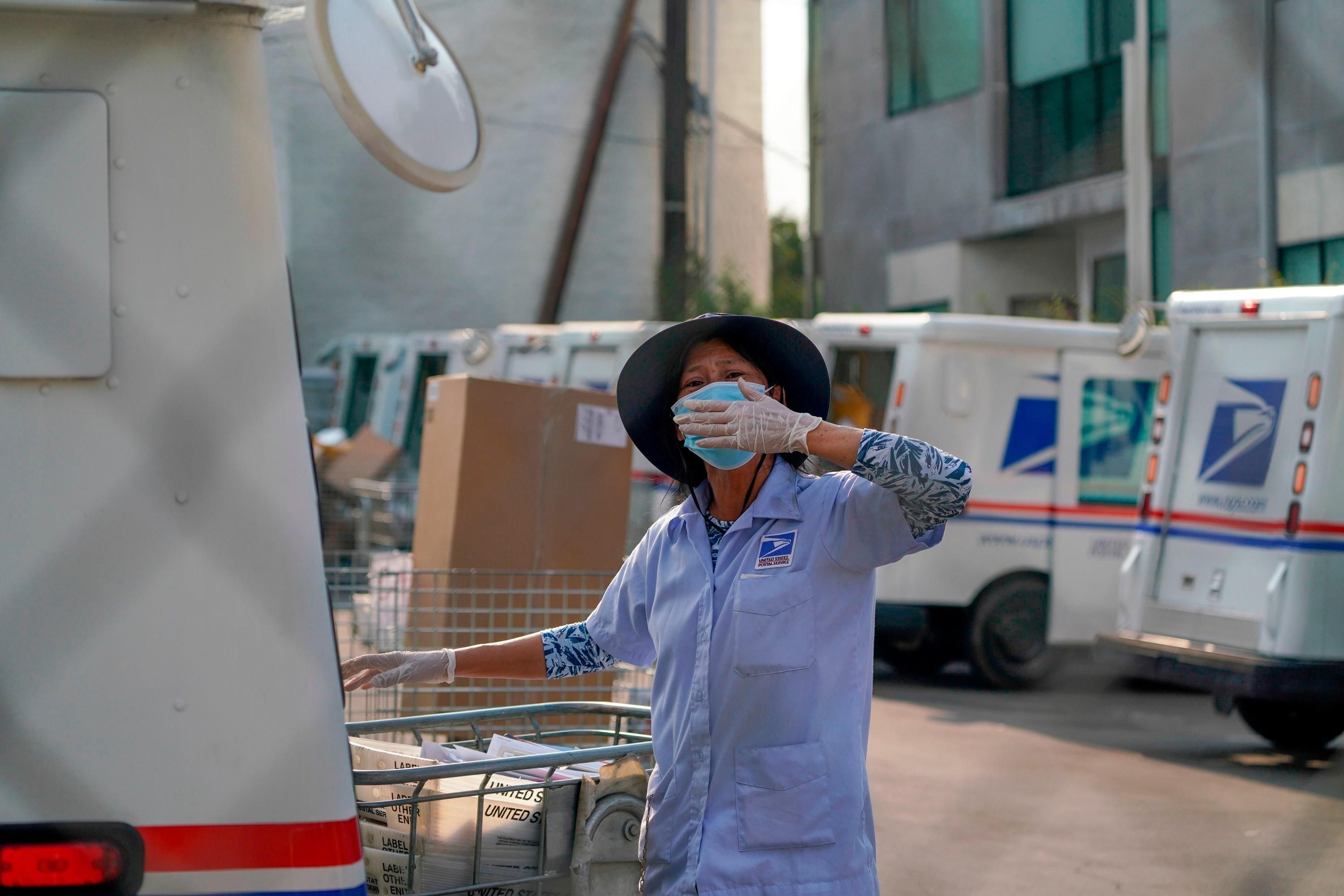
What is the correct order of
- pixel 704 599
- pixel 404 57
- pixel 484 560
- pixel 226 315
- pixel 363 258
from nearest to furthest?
1. pixel 226 315
2. pixel 404 57
3. pixel 704 599
4. pixel 484 560
5. pixel 363 258

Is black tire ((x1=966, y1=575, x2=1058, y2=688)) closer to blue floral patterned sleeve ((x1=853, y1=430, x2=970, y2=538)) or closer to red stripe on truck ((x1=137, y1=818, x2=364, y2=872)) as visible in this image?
blue floral patterned sleeve ((x1=853, y1=430, x2=970, y2=538))

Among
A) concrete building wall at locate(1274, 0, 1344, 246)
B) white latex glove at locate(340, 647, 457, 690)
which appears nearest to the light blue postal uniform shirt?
white latex glove at locate(340, 647, 457, 690)

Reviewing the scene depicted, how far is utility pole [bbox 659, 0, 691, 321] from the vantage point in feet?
65.5

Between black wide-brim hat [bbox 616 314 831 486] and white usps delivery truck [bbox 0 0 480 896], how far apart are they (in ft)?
3.55

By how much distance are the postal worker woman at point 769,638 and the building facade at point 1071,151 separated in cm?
980

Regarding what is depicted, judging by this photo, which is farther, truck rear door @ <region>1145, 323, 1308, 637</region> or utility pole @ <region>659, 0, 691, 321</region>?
utility pole @ <region>659, 0, 691, 321</region>

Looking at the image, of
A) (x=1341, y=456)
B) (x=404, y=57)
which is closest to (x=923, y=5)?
(x=1341, y=456)

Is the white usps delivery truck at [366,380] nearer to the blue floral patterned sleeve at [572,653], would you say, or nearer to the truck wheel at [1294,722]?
the truck wheel at [1294,722]

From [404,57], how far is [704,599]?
1039mm

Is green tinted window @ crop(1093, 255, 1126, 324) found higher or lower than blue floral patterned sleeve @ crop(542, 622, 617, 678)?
higher

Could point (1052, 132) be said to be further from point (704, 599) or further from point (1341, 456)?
point (704, 599)

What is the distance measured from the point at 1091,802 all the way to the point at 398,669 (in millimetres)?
4527

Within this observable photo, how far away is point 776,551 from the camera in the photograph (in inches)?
94.9

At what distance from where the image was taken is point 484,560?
4.84 m
